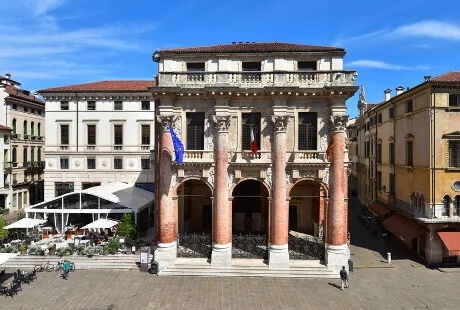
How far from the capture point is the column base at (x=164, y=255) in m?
22.5

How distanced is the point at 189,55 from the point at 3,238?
67.3 ft

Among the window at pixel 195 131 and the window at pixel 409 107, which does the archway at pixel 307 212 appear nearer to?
the window at pixel 195 131

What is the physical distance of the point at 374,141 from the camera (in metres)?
39.8

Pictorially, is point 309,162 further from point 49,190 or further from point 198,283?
point 49,190

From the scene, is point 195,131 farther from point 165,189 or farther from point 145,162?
point 145,162

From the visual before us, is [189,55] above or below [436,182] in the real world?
above

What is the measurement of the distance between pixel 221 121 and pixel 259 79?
394 centimetres

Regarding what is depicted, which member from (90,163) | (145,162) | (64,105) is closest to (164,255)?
(145,162)

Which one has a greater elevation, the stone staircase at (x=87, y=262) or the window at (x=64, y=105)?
the window at (x=64, y=105)

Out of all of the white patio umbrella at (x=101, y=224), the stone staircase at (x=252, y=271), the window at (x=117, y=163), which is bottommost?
the stone staircase at (x=252, y=271)

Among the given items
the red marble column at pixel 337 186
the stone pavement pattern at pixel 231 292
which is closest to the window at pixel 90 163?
the stone pavement pattern at pixel 231 292

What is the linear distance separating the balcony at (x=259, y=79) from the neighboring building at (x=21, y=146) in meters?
29.4

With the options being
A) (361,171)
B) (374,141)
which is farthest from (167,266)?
(361,171)

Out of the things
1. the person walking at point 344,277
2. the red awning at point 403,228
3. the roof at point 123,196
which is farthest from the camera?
the roof at point 123,196
